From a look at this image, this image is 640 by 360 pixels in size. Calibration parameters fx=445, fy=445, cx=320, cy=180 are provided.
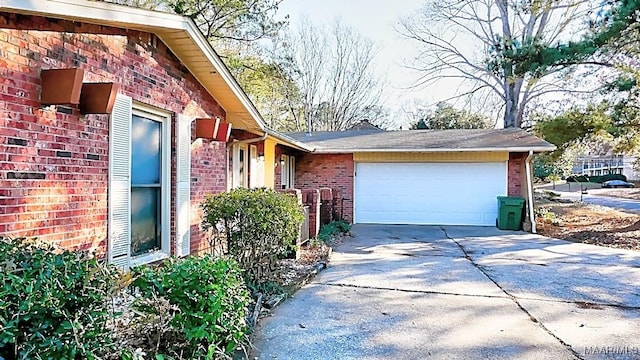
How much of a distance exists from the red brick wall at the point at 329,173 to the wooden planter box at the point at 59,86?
11.5 meters

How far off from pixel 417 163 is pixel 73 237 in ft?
39.8

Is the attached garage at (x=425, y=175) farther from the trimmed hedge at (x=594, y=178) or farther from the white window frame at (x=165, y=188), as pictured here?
the trimmed hedge at (x=594, y=178)

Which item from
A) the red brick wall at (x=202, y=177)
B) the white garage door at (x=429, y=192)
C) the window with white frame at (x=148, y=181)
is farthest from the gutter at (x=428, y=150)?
the window with white frame at (x=148, y=181)

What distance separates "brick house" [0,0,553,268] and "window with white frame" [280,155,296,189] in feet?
12.9

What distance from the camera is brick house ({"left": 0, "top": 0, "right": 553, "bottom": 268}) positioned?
12.4 feet

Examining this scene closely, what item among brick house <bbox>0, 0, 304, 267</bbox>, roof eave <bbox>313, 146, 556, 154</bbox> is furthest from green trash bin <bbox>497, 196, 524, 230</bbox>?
brick house <bbox>0, 0, 304, 267</bbox>

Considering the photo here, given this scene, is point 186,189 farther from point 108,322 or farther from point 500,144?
point 500,144

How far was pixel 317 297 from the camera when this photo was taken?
5.85 meters

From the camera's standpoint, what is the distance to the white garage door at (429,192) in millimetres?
14500

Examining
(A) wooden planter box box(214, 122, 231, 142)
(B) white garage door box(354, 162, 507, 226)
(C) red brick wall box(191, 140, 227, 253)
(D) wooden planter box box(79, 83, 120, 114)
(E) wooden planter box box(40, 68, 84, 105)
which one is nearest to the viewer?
(E) wooden planter box box(40, 68, 84, 105)

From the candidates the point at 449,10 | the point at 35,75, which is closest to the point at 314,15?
the point at 449,10

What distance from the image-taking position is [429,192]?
1489 cm

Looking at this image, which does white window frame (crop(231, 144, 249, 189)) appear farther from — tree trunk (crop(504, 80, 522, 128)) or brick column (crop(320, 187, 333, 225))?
tree trunk (crop(504, 80, 522, 128))

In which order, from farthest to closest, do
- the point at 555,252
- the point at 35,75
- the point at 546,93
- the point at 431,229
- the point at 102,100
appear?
1. the point at 546,93
2. the point at 431,229
3. the point at 555,252
4. the point at 102,100
5. the point at 35,75
